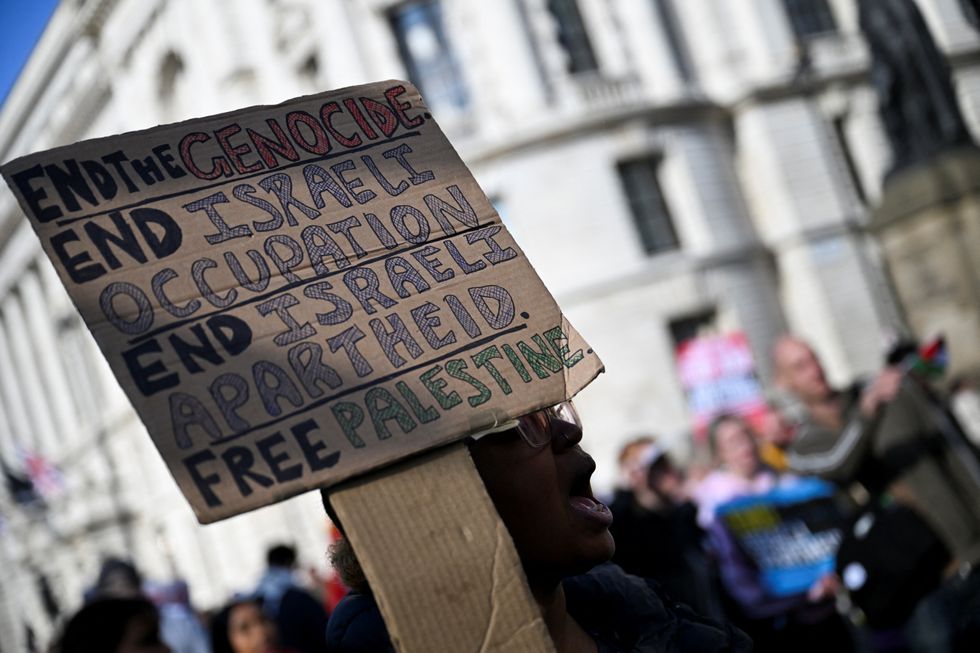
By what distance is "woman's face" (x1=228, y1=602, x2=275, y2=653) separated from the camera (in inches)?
258

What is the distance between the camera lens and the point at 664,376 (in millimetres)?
23125

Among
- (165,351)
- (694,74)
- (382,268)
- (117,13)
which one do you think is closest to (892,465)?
(382,268)

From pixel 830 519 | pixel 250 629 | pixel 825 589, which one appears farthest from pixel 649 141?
pixel 250 629

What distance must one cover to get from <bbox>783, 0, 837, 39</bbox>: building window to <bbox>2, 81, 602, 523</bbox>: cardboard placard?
24.9 meters

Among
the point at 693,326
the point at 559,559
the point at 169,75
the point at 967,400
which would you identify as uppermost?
the point at 169,75

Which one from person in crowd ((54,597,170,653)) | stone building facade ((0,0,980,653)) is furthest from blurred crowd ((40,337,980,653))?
stone building facade ((0,0,980,653))

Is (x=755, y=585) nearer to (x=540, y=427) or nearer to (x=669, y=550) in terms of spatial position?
(x=669, y=550)

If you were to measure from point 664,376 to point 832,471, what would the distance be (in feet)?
58.6

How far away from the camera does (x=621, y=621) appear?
2525mm

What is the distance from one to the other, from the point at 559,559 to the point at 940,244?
756 centimetres

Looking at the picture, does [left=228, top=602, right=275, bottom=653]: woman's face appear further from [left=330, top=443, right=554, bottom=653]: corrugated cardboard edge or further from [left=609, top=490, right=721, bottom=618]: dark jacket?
[left=330, top=443, right=554, bottom=653]: corrugated cardboard edge

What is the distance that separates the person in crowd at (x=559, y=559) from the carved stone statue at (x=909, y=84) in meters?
7.56

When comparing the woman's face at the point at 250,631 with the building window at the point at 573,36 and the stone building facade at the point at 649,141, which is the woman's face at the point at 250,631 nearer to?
the stone building facade at the point at 649,141

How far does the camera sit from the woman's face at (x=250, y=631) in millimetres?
6562
